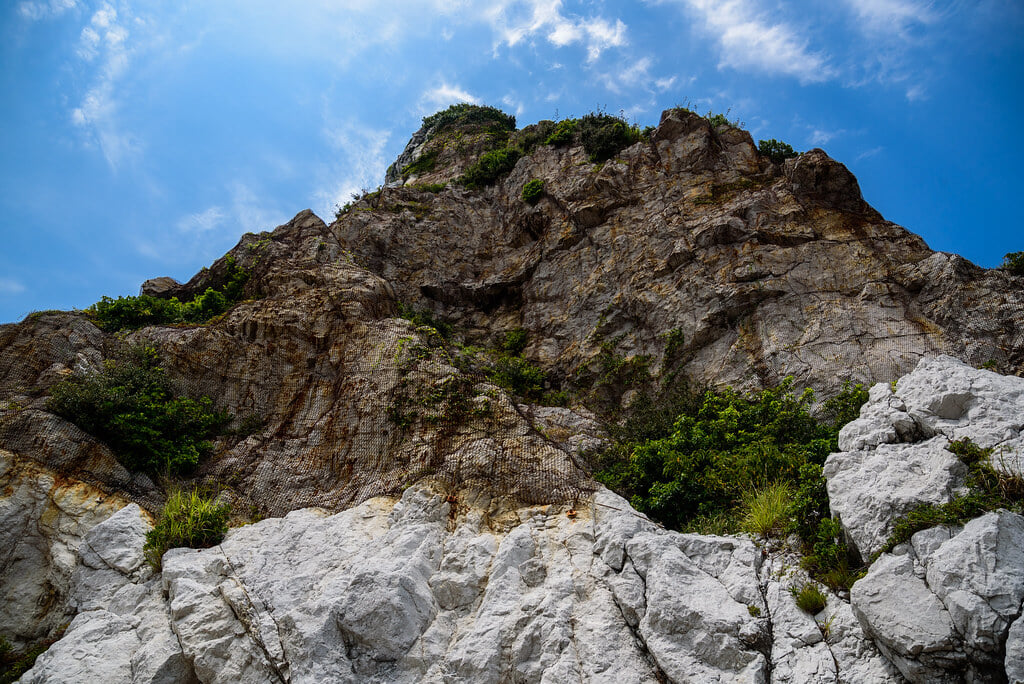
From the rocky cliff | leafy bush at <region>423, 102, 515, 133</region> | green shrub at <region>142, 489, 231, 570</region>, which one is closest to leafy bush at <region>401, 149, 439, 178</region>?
leafy bush at <region>423, 102, 515, 133</region>

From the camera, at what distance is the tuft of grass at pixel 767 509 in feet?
23.6

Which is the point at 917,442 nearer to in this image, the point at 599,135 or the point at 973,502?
the point at 973,502

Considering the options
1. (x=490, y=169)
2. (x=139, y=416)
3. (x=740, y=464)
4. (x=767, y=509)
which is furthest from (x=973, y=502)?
(x=490, y=169)

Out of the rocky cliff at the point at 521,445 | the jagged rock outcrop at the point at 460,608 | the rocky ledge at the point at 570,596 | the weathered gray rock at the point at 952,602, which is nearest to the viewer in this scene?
the weathered gray rock at the point at 952,602

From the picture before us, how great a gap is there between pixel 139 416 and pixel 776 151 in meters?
20.4

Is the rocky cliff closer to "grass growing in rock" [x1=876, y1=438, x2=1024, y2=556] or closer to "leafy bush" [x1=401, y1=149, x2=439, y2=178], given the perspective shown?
"grass growing in rock" [x1=876, y1=438, x2=1024, y2=556]

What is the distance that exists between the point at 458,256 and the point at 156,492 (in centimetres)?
1334

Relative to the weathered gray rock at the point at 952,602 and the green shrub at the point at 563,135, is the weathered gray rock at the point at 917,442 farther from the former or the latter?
the green shrub at the point at 563,135

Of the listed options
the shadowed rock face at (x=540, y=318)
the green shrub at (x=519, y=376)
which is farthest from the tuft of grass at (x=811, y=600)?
the green shrub at (x=519, y=376)

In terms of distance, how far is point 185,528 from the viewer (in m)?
8.56

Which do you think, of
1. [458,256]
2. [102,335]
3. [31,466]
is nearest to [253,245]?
[102,335]

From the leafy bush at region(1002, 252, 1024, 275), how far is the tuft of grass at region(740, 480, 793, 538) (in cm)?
823

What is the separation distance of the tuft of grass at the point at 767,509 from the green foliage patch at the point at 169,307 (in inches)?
584

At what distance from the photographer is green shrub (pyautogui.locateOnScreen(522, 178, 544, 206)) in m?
20.7
